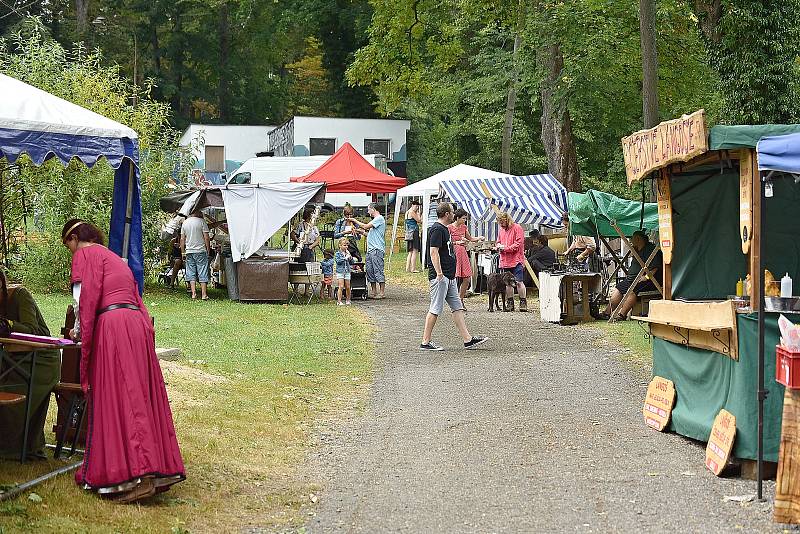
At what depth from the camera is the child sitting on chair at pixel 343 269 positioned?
21766mm

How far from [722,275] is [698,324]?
1600 millimetres

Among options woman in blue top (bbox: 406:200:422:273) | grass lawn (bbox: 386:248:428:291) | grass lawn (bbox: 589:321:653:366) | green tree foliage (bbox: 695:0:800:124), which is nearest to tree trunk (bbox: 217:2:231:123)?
grass lawn (bbox: 386:248:428:291)

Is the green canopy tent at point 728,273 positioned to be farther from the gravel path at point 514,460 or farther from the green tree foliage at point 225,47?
the green tree foliage at point 225,47

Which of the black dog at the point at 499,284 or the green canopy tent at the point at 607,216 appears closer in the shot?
the green canopy tent at the point at 607,216

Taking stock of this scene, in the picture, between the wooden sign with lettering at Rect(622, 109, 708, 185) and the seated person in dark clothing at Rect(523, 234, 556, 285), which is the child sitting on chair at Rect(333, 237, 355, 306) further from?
the wooden sign with lettering at Rect(622, 109, 708, 185)

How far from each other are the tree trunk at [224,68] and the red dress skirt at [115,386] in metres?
56.7

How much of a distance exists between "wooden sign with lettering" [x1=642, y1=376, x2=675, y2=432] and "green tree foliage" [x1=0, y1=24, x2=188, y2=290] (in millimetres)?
13831

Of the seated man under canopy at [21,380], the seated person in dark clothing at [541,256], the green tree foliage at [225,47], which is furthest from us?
the green tree foliage at [225,47]

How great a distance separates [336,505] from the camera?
7125 millimetres

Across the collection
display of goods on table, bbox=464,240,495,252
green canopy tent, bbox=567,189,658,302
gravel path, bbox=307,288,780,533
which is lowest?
gravel path, bbox=307,288,780,533

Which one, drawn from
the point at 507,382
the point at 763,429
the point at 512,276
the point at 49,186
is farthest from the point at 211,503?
the point at 49,186

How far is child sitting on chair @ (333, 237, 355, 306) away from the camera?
71.4ft

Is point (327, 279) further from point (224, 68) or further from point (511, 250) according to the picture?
point (224, 68)

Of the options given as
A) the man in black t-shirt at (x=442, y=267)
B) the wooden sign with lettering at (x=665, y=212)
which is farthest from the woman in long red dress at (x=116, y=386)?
the man in black t-shirt at (x=442, y=267)
